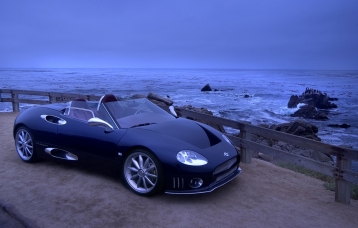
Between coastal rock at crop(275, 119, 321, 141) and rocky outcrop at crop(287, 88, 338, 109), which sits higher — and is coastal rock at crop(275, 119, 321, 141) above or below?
above

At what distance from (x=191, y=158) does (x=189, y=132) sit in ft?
2.28

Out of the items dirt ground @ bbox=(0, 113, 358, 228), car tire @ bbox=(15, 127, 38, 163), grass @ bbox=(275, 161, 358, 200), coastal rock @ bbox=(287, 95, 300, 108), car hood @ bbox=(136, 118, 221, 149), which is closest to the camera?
dirt ground @ bbox=(0, 113, 358, 228)

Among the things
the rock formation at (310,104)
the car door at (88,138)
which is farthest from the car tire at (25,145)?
the rock formation at (310,104)

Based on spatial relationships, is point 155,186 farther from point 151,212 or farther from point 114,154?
point 114,154

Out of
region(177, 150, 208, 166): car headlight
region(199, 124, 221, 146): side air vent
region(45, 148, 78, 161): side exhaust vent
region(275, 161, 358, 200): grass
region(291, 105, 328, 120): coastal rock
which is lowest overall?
region(291, 105, 328, 120): coastal rock

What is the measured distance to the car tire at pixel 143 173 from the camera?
430 cm

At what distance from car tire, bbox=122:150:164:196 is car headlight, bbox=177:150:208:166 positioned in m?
0.32

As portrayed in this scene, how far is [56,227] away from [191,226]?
1.55 metres

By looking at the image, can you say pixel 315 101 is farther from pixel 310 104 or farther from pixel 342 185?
pixel 342 185

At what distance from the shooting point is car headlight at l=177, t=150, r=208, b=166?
13.8ft

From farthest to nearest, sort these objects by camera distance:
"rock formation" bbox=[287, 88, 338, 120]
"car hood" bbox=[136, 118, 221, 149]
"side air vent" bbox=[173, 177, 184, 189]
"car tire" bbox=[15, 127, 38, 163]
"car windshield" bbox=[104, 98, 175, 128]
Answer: "rock formation" bbox=[287, 88, 338, 120] < "car tire" bbox=[15, 127, 38, 163] < "car windshield" bbox=[104, 98, 175, 128] < "car hood" bbox=[136, 118, 221, 149] < "side air vent" bbox=[173, 177, 184, 189]

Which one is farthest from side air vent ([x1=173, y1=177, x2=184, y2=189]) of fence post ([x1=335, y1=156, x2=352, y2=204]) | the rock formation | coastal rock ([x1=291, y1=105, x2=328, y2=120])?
the rock formation

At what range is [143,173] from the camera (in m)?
4.46

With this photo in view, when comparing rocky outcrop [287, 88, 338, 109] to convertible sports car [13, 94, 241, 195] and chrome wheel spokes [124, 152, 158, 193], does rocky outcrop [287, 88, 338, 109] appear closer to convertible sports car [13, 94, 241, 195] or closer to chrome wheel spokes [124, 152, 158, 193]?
convertible sports car [13, 94, 241, 195]
